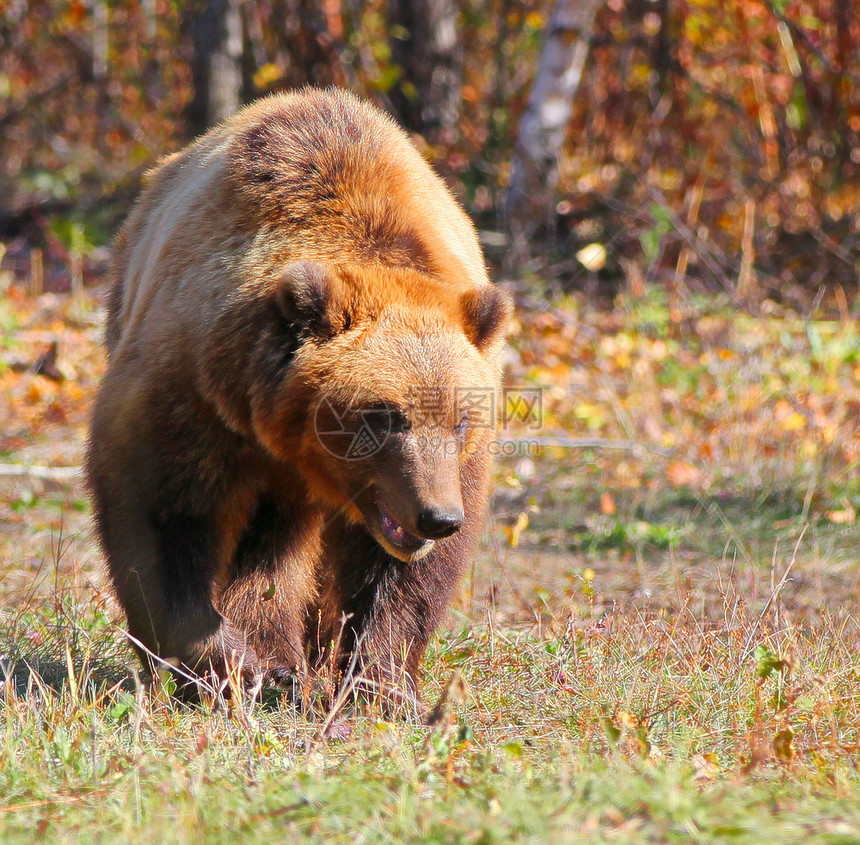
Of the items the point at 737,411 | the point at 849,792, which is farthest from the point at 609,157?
the point at 849,792

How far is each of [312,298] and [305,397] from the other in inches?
12.4

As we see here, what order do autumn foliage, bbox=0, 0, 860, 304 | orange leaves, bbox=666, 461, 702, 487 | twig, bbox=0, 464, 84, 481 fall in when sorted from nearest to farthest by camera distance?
twig, bbox=0, 464, 84, 481, orange leaves, bbox=666, 461, 702, 487, autumn foliage, bbox=0, 0, 860, 304

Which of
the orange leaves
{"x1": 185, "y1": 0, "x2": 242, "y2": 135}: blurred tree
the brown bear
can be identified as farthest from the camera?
{"x1": 185, "y1": 0, "x2": 242, "y2": 135}: blurred tree

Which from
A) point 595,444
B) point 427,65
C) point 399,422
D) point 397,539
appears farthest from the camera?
point 427,65

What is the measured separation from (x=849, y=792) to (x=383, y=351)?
1.72 metres

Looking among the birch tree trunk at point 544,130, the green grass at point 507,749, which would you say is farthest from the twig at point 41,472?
the birch tree trunk at point 544,130

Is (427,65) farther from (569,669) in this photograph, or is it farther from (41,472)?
(569,669)

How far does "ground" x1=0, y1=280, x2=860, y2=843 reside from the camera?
7.91 feet

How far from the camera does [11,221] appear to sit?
12477 mm

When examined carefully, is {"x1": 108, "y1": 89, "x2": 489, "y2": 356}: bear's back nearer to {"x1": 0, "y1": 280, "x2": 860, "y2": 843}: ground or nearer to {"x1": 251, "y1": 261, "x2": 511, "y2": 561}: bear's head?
{"x1": 251, "y1": 261, "x2": 511, "y2": 561}: bear's head

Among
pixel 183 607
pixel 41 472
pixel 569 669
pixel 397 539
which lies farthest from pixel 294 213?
pixel 41 472

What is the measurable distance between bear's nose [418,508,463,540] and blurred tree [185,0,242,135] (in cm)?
852

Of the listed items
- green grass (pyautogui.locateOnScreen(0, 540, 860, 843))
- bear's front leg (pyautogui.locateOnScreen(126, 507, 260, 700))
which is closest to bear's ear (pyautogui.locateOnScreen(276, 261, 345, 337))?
bear's front leg (pyautogui.locateOnScreen(126, 507, 260, 700))

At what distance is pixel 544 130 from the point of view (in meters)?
10.3
